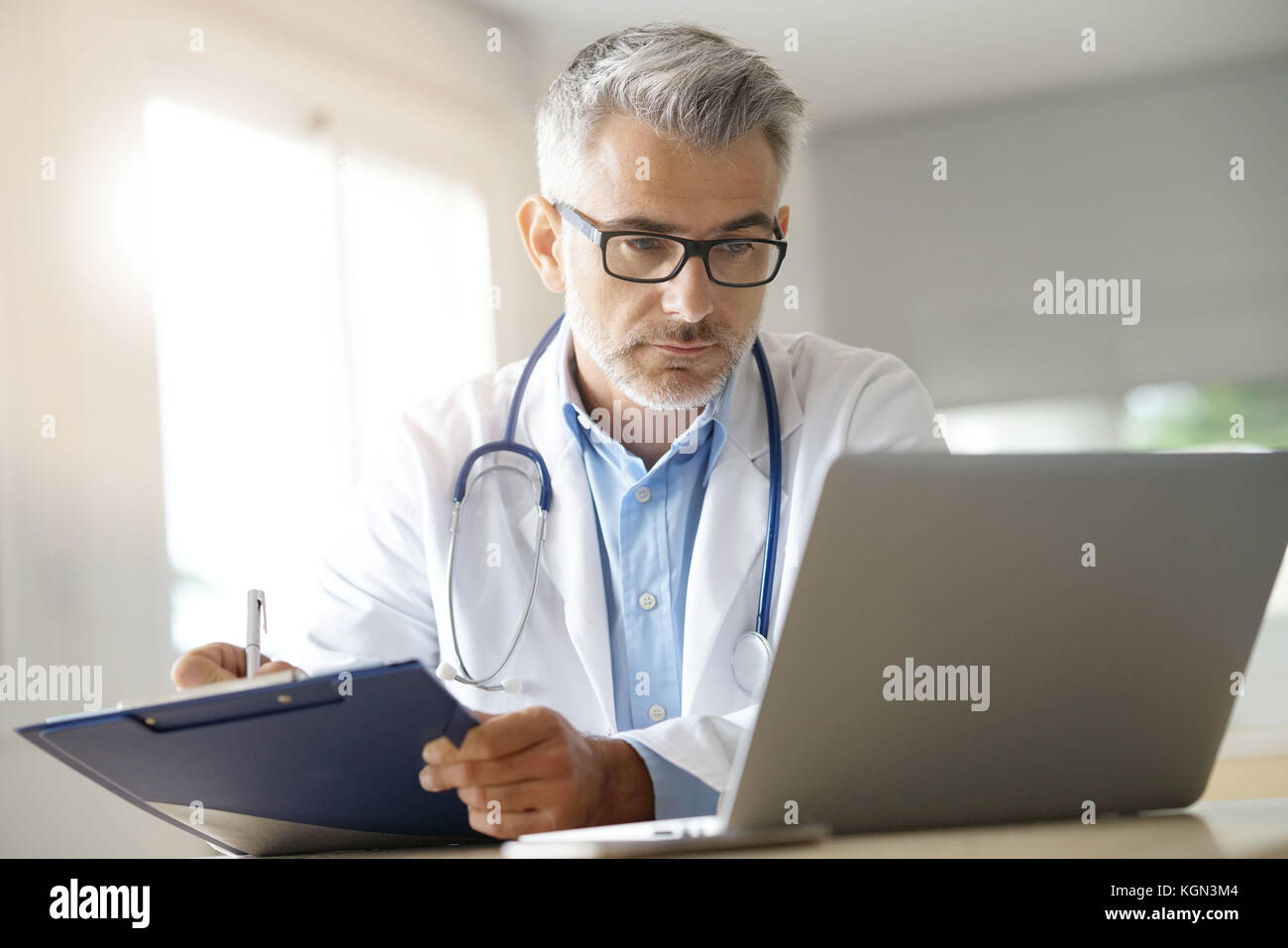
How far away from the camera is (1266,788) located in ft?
3.82

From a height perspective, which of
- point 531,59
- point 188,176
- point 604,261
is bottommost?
point 604,261

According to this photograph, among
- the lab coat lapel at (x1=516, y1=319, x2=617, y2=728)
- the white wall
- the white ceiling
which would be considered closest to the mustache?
the lab coat lapel at (x1=516, y1=319, x2=617, y2=728)

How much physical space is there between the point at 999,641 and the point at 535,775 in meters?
0.30

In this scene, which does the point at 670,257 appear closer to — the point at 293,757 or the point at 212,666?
the point at 212,666

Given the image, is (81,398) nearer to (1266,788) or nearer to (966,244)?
(1266,788)

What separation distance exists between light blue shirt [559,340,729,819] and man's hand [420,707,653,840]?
58 centimetres

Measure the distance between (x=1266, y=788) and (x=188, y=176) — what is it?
2756mm

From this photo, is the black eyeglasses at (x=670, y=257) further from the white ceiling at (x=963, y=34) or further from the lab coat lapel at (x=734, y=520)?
the white ceiling at (x=963, y=34)

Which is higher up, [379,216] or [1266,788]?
[379,216]

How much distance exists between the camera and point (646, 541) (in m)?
1.51

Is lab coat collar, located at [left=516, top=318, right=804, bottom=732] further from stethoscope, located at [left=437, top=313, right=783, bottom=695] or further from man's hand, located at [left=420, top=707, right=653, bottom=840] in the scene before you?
man's hand, located at [left=420, top=707, right=653, bottom=840]

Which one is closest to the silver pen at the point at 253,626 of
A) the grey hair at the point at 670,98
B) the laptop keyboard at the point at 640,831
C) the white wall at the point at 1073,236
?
the laptop keyboard at the point at 640,831

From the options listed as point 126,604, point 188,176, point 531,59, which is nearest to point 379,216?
point 188,176

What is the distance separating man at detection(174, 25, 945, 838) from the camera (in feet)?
4.77
